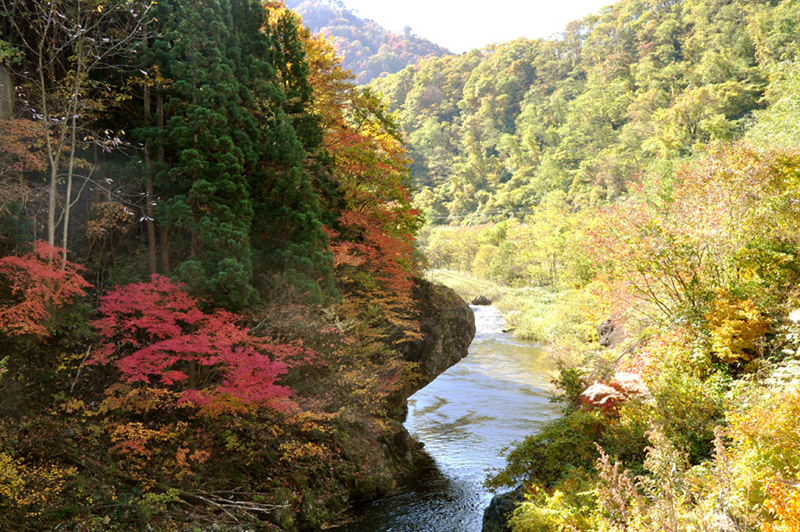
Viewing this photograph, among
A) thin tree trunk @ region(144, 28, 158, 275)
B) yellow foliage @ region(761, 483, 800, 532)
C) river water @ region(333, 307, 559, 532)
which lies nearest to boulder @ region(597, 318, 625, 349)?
river water @ region(333, 307, 559, 532)

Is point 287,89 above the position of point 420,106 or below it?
below

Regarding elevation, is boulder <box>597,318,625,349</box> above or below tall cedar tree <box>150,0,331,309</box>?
below

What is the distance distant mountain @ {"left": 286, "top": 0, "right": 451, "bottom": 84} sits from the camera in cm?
13200

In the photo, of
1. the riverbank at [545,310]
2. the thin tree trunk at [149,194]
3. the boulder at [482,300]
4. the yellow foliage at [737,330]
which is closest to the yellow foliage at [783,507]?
the yellow foliage at [737,330]

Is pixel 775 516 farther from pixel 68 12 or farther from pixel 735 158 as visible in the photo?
pixel 68 12

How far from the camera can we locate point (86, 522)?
6.66 meters

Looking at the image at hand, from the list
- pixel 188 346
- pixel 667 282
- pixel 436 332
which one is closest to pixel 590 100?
pixel 436 332

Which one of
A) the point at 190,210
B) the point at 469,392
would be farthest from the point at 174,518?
the point at 469,392

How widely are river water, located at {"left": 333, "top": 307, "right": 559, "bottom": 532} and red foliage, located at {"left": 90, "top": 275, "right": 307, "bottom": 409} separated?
3.97 metres

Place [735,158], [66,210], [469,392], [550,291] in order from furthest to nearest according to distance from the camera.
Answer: [550,291] < [469,392] < [735,158] < [66,210]

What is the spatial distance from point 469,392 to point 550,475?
40.5ft

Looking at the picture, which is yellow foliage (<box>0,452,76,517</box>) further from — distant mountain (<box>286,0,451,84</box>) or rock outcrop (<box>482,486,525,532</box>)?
distant mountain (<box>286,0,451,84</box>)

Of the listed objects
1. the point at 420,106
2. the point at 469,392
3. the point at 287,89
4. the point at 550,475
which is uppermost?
the point at 420,106

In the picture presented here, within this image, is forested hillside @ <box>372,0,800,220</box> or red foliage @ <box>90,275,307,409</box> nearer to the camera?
red foliage @ <box>90,275,307,409</box>
